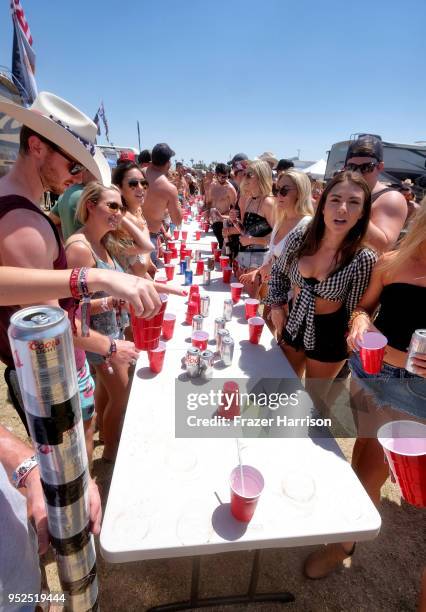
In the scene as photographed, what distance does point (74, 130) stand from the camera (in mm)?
1582

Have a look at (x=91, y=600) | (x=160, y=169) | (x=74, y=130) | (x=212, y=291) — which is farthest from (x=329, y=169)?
(x=91, y=600)

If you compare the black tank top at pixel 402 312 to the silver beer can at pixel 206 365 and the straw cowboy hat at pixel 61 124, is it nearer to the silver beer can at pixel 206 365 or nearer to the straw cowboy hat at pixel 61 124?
the silver beer can at pixel 206 365

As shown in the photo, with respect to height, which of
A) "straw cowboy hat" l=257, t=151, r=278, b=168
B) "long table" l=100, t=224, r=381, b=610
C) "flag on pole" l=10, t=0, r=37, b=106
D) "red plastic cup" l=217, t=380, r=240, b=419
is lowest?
"long table" l=100, t=224, r=381, b=610

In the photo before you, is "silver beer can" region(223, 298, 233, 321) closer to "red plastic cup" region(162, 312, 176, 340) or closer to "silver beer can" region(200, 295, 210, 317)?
"silver beer can" region(200, 295, 210, 317)

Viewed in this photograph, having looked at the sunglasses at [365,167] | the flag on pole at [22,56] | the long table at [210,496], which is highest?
the flag on pole at [22,56]

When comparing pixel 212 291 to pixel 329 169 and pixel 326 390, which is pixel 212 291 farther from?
pixel 329 169

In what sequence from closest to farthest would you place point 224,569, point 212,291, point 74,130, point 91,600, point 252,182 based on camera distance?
point 91,600 → point 74,130 → point 224,569 → point 212,291 → point 252,182

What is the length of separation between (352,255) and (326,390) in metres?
1.02

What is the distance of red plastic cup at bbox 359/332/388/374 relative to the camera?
1.50 m

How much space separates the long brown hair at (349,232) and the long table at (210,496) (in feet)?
3.42

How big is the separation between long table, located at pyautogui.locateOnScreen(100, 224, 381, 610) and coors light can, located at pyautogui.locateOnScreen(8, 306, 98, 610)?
288 millimetres

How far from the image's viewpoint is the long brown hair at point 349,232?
2074 mm

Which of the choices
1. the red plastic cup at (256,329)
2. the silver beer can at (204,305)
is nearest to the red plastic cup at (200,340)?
the red plastic cup at (256,329)

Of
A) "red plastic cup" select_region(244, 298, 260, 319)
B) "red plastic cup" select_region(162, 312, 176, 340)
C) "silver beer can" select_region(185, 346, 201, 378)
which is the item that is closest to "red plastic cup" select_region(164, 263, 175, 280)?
"red plastic cup" select_region(244, 298, 260, 319)
